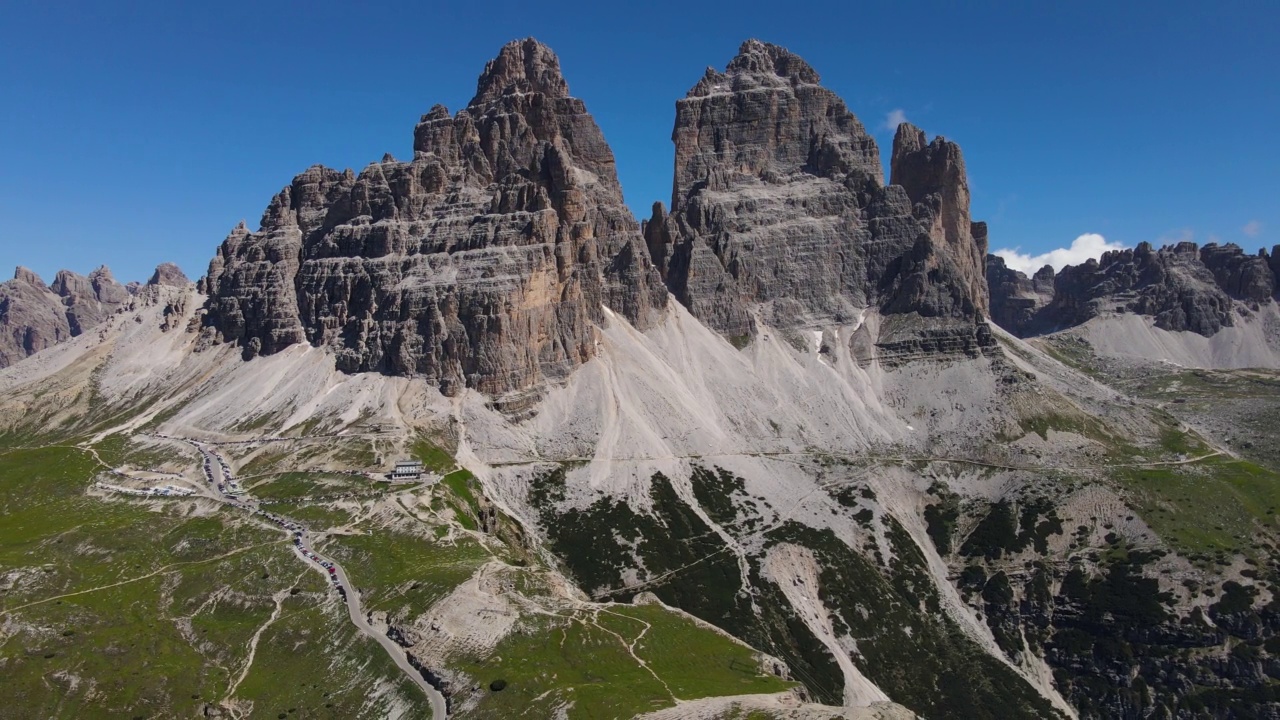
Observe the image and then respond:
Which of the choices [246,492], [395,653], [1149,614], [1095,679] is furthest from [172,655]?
[1149,614]

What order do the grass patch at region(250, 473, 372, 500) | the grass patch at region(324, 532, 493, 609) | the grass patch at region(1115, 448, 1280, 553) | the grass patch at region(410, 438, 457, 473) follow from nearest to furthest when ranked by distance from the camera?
the grass patch at region(324, 532, 493, 609) → the grass patch at region(250, 473, 372, 500) → the grass patch at region(1115, 448, 1280, 553) → the grass patch at region(410, 438, 457, 473)

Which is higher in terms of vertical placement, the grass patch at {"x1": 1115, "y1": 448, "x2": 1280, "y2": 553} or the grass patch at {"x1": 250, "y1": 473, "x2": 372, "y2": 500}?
the grass patch at {"x1": 250, "y1": 473, "x2": 372, "y2": 500}

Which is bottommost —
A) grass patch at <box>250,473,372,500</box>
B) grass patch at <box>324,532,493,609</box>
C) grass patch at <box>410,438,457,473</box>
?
grass patch at <box>324,532,493,609</box>

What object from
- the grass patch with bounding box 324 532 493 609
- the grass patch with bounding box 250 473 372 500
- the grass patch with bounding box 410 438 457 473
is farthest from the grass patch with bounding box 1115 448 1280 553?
the grass patch with bounding box 250 473 372 500

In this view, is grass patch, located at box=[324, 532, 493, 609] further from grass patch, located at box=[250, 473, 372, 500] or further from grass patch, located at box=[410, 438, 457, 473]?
grass patch, located at box=[410, 438, 457, 473]

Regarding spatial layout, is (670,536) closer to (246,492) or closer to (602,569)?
(602,569)

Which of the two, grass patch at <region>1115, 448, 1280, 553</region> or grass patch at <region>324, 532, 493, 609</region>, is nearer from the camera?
grass patch at <region>324, 532, 493, 609</region>

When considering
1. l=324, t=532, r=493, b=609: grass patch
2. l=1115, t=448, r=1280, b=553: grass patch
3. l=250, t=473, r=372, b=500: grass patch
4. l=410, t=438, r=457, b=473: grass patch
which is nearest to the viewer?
l=324, t=532, r=493, b=609: grass patch

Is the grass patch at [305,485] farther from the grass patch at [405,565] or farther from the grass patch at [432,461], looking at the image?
the grass patch at [405,565]

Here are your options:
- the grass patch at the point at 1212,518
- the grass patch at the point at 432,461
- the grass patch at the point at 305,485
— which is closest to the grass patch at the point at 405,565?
the grass patch at the point at 305,485

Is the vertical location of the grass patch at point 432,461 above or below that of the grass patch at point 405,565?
above

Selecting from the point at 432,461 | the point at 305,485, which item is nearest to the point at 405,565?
the point at 305,485
